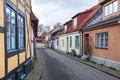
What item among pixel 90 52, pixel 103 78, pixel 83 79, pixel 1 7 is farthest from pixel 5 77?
pixel 90 52

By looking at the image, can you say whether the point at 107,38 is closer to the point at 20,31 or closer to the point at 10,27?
the point at 20,31

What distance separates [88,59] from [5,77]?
49.3ft

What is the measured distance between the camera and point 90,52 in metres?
20.5

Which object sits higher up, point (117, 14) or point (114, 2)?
point (114, 2)

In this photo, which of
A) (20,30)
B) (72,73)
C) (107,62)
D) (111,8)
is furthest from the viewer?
(111,8)

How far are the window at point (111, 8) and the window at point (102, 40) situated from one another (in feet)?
6.00

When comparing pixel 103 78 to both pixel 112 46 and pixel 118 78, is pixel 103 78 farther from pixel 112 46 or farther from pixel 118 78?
pixel 112 46

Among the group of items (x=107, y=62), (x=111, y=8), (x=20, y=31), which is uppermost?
(x=111, y=8)

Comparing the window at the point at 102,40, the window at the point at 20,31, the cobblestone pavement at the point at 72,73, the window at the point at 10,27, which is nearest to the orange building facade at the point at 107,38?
the window at the point at 102,40

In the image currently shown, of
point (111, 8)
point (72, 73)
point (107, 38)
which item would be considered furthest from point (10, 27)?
point (111, 8)

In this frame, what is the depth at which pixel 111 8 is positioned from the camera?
56.9 feet

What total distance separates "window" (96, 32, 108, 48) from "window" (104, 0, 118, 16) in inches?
72.0

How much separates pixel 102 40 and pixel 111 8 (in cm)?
266

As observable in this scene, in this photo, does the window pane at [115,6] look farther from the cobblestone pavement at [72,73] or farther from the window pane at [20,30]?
the window pane at [20,30]
